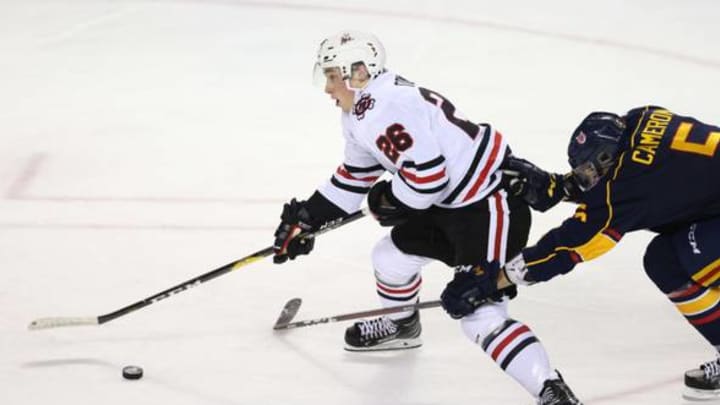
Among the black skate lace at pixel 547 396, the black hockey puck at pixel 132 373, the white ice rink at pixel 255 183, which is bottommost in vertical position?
the white ice rink at pixel 255 183

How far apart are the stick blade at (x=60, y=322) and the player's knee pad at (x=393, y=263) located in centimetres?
85

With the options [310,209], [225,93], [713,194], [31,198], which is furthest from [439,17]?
[713,194]

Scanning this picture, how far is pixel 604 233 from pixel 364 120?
0.69 m

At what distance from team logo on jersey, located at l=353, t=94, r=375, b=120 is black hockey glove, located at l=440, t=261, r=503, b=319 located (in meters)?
0.50

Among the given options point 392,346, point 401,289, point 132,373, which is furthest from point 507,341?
point 132,373

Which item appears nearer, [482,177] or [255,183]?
[482,177]

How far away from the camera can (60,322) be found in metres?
3.87

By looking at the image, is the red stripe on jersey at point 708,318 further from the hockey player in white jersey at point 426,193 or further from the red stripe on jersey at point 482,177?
the red stripe on jersey at point 482,177

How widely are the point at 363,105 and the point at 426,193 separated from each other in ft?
0.94

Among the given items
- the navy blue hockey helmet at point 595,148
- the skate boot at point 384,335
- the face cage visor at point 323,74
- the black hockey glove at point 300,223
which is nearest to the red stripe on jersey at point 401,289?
the skate boot at point 384,335

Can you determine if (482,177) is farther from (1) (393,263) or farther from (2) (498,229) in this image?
(1) (393,263)

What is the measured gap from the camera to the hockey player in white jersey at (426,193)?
3340 mm

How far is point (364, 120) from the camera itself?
136 inches

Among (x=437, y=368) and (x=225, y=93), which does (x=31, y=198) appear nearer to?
(x=225, y=93)
